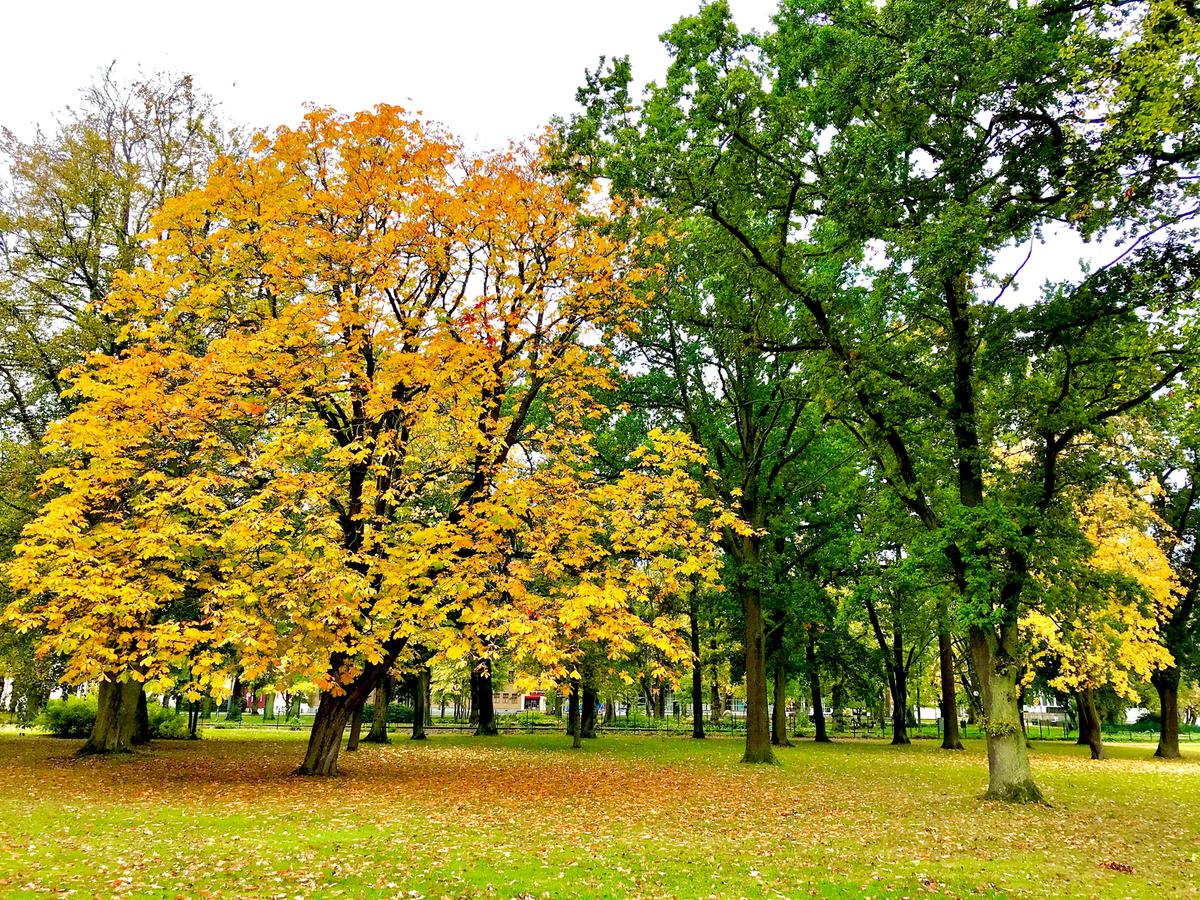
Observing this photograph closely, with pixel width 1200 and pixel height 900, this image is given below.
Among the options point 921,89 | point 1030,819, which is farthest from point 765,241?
point 1030,819

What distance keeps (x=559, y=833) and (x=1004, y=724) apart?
33.7 feet

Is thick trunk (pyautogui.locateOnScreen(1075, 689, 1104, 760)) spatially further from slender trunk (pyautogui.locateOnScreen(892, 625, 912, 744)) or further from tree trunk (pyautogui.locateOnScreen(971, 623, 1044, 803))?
tree trunk (pyautogui.locateOnScreen(971, 623, 1044, 803))

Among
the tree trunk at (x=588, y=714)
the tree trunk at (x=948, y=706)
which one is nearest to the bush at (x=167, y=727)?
the tree trunk at (x=588, y=714)

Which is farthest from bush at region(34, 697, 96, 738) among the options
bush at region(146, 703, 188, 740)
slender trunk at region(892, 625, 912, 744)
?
slender trunk at region(892, 625, 912, 744)

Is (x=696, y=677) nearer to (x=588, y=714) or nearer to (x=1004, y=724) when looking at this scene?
(x=588, y=714)

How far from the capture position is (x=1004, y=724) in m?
15.0

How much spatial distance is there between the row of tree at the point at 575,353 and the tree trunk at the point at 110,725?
4.3 inches

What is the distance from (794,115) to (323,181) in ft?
34.9

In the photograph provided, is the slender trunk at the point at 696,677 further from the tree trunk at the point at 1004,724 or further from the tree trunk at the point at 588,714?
the tree trunk at the point at 1004,724

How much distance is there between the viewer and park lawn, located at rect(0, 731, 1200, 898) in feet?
26.2

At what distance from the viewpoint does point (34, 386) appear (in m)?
21.1

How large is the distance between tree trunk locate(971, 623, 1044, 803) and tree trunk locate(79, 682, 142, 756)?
22724 mm

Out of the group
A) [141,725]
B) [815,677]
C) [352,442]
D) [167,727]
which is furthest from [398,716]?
[352,442]

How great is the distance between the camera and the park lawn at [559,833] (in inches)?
315
